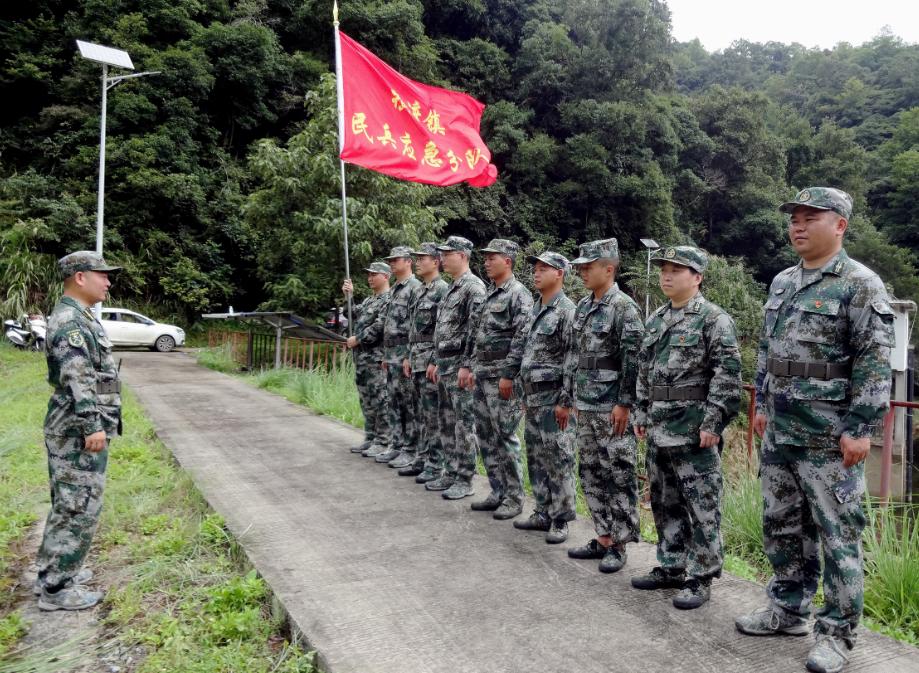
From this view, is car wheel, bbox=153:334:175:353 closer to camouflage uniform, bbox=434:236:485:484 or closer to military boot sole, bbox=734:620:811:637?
camouflage uniform, bbox=434:236:485:484

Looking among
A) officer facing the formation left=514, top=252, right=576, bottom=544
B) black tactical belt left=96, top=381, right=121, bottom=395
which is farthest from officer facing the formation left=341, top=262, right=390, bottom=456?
black tactical belt left=96, top=381, right=121, bottom=395

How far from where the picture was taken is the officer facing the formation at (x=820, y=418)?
243 centimetres

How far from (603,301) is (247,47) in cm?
2487

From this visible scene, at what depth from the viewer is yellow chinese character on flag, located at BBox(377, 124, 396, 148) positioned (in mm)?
7137

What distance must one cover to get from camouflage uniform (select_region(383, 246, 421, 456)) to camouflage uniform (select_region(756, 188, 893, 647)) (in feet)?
11.2

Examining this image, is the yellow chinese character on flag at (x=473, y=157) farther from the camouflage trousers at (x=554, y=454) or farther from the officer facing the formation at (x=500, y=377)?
the camouflage trousers at (x=554, y=454)

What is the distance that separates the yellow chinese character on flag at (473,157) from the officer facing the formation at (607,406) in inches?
176

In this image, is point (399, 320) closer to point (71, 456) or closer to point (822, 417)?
point (71, 456)

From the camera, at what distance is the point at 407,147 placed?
289 inches

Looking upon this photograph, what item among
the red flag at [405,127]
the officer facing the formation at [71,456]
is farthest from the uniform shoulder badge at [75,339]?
the red flag at [405,127]

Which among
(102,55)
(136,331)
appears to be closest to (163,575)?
(102,55)

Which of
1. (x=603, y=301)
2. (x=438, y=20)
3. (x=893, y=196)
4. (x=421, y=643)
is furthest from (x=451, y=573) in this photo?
(x=893, y=196)

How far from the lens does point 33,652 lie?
2.66 m

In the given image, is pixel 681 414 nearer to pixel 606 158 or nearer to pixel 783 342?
pixel 783 342
